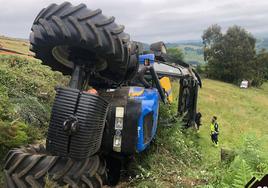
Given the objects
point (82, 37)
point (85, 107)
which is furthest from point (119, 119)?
point (82, 37)

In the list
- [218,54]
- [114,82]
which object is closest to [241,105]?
[218,54]

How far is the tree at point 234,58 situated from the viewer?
233 ft

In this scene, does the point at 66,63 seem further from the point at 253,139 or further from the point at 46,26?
the point at 253,139

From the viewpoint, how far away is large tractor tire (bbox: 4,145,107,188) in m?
4.39

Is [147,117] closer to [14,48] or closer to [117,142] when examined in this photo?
[117,142]

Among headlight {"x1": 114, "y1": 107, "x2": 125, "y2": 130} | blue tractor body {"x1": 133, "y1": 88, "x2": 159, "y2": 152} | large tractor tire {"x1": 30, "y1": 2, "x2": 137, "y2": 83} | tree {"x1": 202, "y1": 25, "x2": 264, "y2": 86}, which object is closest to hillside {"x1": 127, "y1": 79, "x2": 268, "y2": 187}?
blue tractor body {"x1": 133, "y1": 88, "x2": 159, "y2": 152}

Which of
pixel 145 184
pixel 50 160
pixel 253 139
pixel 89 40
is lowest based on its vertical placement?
pixel 145 184

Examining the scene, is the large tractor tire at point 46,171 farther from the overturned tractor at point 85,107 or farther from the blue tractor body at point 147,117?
the blue tractor body at point 147,117

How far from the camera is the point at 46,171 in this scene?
4398 millimetres

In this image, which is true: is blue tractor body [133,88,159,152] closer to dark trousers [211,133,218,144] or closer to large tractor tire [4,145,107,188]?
large tractor tire [4,145,107,188]

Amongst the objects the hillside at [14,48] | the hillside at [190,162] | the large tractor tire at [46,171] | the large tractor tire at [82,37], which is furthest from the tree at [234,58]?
the large tractor tire at [46,171]

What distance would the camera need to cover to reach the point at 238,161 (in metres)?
3.99

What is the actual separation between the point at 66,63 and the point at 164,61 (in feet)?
10.7

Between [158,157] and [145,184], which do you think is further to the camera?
[158,157]
